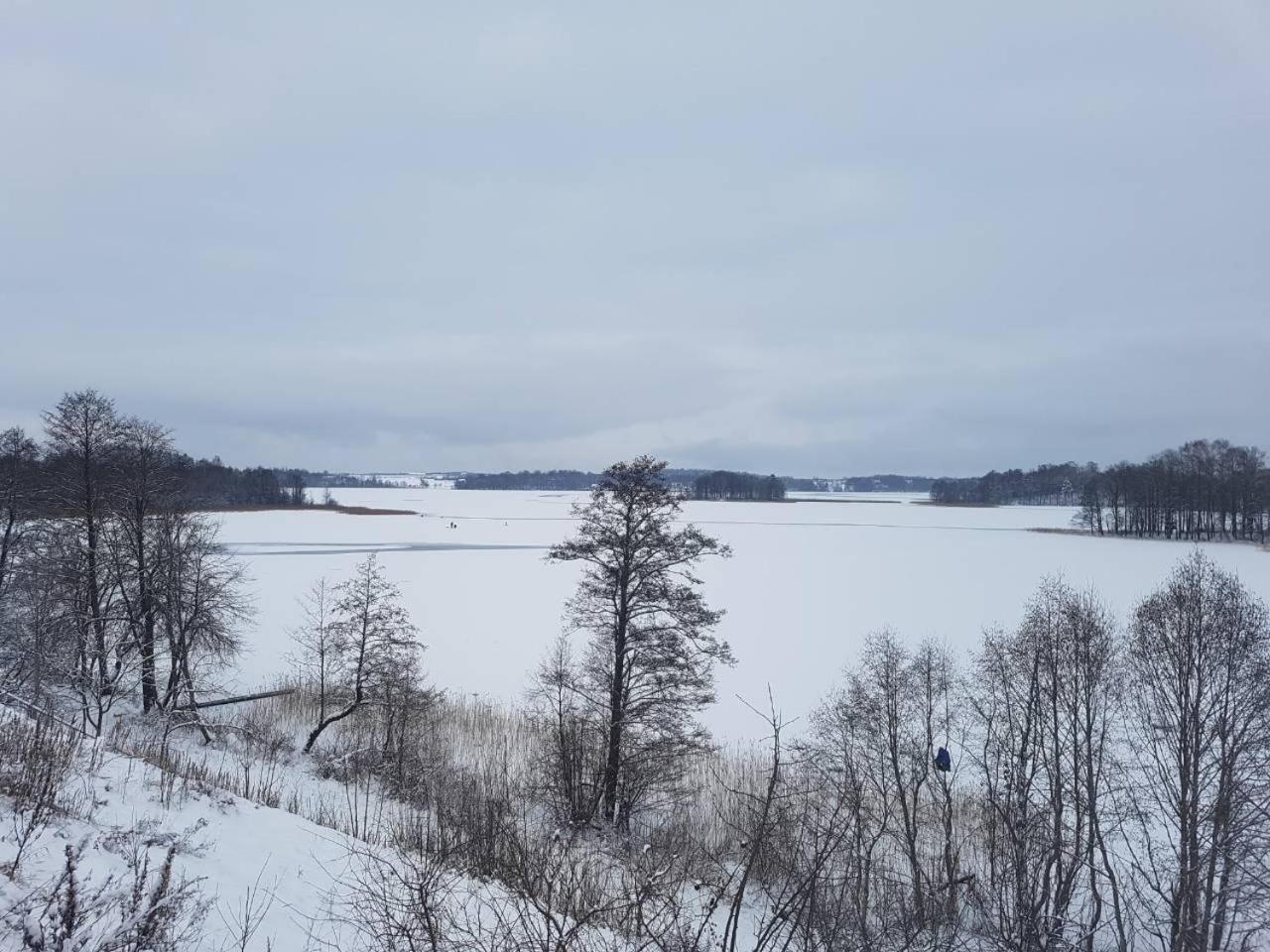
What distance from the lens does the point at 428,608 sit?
124ft

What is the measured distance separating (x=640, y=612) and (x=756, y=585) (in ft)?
99.6

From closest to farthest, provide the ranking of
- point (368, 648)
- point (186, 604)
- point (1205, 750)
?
1. point (1205, 750)
2. point (368, 648)
3. point (186, 604)

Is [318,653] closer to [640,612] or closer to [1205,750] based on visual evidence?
[640,612]

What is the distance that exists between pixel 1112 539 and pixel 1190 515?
462 inches

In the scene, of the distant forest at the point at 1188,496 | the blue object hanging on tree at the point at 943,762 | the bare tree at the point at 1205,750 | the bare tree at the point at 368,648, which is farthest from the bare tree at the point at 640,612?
the distant forest at the point at 1188,496

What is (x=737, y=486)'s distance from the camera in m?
185

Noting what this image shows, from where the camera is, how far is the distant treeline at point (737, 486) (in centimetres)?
18125

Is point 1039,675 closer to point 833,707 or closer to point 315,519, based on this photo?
point 833,707

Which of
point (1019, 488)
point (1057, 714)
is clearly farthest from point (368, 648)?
point (1019, 488)

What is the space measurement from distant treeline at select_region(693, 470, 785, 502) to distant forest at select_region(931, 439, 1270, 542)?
276 ft

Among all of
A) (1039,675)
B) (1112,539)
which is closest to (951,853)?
(1039,675)

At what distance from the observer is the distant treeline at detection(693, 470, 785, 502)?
595 feet

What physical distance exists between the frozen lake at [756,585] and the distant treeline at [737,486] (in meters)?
88.0

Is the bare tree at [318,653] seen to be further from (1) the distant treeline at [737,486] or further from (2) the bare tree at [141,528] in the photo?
(1) the distant treeline at [737,486]
